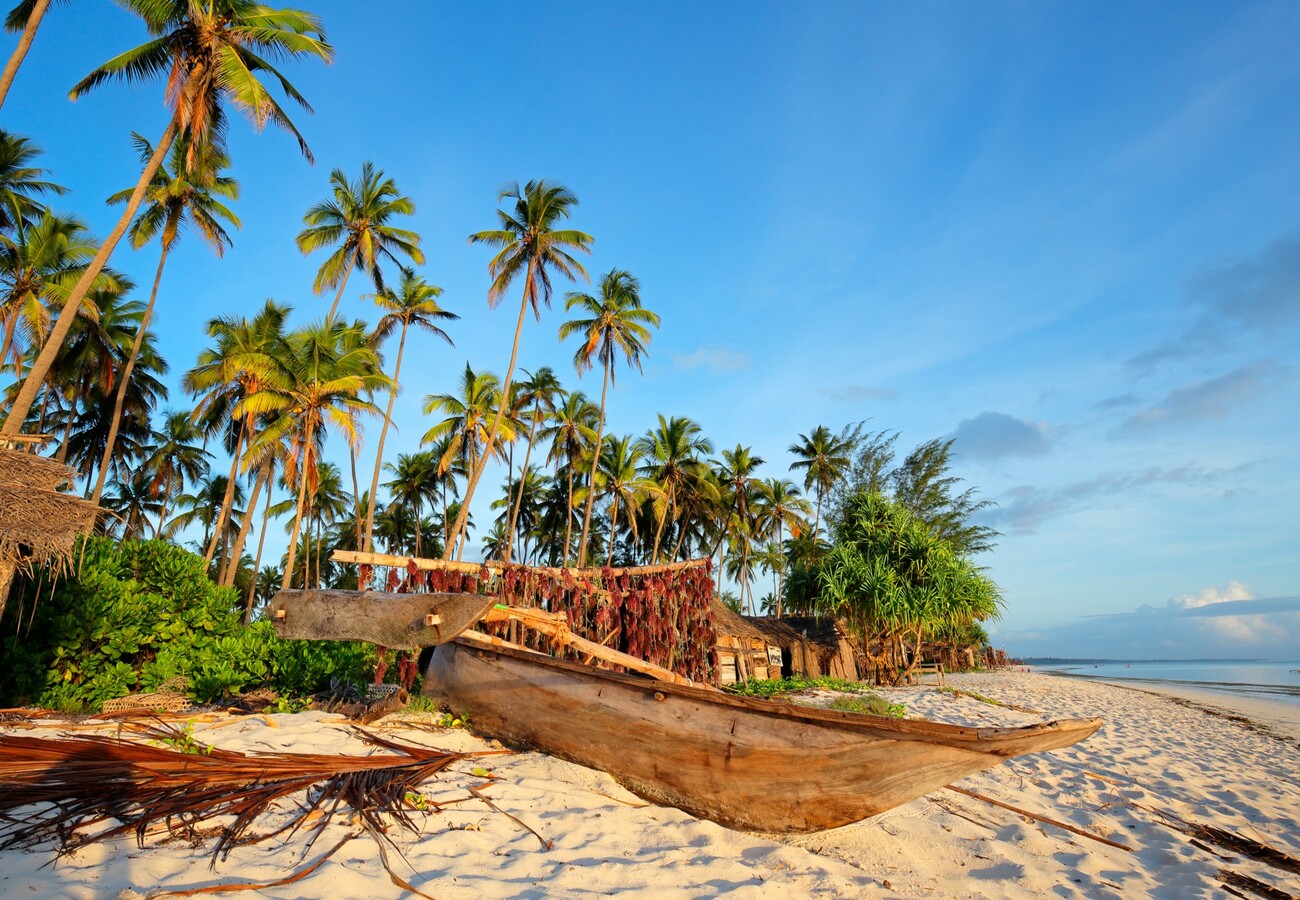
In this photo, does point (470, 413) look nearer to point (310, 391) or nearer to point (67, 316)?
point (310, 391)

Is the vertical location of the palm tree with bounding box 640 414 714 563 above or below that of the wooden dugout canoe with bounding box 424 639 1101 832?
above

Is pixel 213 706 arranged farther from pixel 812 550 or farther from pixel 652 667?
pixel 812 550

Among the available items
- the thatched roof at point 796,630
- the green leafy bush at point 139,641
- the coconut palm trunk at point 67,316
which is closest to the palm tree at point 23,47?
the coconut palm trunk at point 67,316

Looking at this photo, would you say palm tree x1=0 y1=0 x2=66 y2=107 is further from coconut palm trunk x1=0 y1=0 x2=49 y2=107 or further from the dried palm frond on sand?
the dried palm frond on sand

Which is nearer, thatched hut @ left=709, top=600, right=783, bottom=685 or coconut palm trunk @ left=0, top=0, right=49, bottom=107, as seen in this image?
coconut palm trunk @ left=0, top=0, right=49, bottom=107

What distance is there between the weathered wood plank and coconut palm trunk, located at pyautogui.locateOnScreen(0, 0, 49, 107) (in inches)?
406

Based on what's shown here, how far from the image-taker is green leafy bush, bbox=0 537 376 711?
7.96 meters

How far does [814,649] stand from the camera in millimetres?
22109

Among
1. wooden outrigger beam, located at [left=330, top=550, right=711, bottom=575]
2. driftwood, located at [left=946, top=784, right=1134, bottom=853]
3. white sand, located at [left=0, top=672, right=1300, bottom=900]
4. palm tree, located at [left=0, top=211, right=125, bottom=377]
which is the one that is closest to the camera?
white sand, located at [left=0, top=672, right=1300, bottom=900]

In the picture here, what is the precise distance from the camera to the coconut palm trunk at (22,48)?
1007 centimetres

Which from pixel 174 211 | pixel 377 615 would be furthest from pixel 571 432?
pixel 377 615

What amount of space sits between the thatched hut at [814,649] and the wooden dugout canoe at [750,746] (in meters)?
17.4

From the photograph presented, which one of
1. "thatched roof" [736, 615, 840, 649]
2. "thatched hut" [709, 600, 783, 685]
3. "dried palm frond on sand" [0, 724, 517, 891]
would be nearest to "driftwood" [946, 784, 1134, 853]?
"dried palm frond on sand" [0, 724, 517, 891]

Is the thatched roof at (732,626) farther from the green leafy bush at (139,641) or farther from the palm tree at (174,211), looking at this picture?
the palm tree at (174,211)
